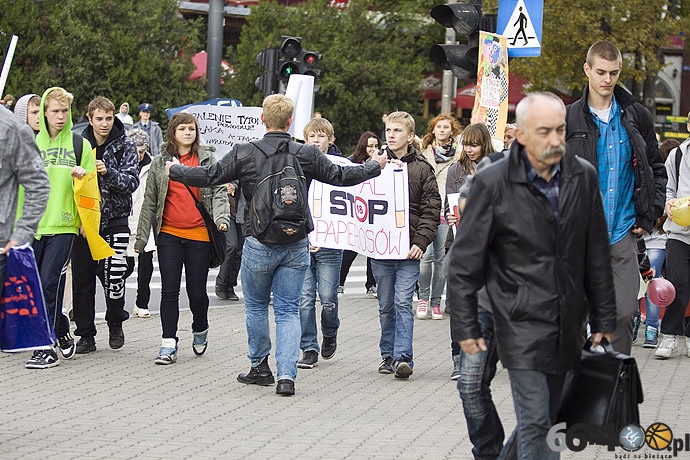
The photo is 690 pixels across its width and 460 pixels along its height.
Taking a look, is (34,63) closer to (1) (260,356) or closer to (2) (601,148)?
(1) (260,356)

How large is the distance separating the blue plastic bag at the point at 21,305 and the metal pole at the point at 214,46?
74.5ft

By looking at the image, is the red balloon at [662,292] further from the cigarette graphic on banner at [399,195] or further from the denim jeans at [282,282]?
the denim jeans at [282,282]

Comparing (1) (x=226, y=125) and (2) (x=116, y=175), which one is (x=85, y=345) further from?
(1) (x=226, y=125)

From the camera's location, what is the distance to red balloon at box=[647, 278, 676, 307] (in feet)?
34.3

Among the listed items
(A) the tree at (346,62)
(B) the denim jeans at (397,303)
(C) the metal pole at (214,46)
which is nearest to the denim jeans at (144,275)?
(B) the denim jeans at (397,303)

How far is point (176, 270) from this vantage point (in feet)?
32.7

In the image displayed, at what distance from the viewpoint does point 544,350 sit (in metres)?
5.28

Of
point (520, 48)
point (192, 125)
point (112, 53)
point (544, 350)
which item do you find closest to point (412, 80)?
point (112, 53)


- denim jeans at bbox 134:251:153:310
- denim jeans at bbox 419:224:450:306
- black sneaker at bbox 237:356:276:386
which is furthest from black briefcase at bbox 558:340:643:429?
denim jeans at bbox 419:224:450:306

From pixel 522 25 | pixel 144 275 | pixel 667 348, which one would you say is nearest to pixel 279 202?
pixel 144 275

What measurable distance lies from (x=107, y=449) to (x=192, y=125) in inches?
146

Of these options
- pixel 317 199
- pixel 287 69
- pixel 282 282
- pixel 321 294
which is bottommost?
pixel 321 294

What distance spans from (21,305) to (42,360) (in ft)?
9.89

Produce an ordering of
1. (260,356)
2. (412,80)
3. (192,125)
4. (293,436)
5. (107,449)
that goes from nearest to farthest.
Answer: (107,449)
(293,436)
(260,356)
(192,125)
(412,80)
